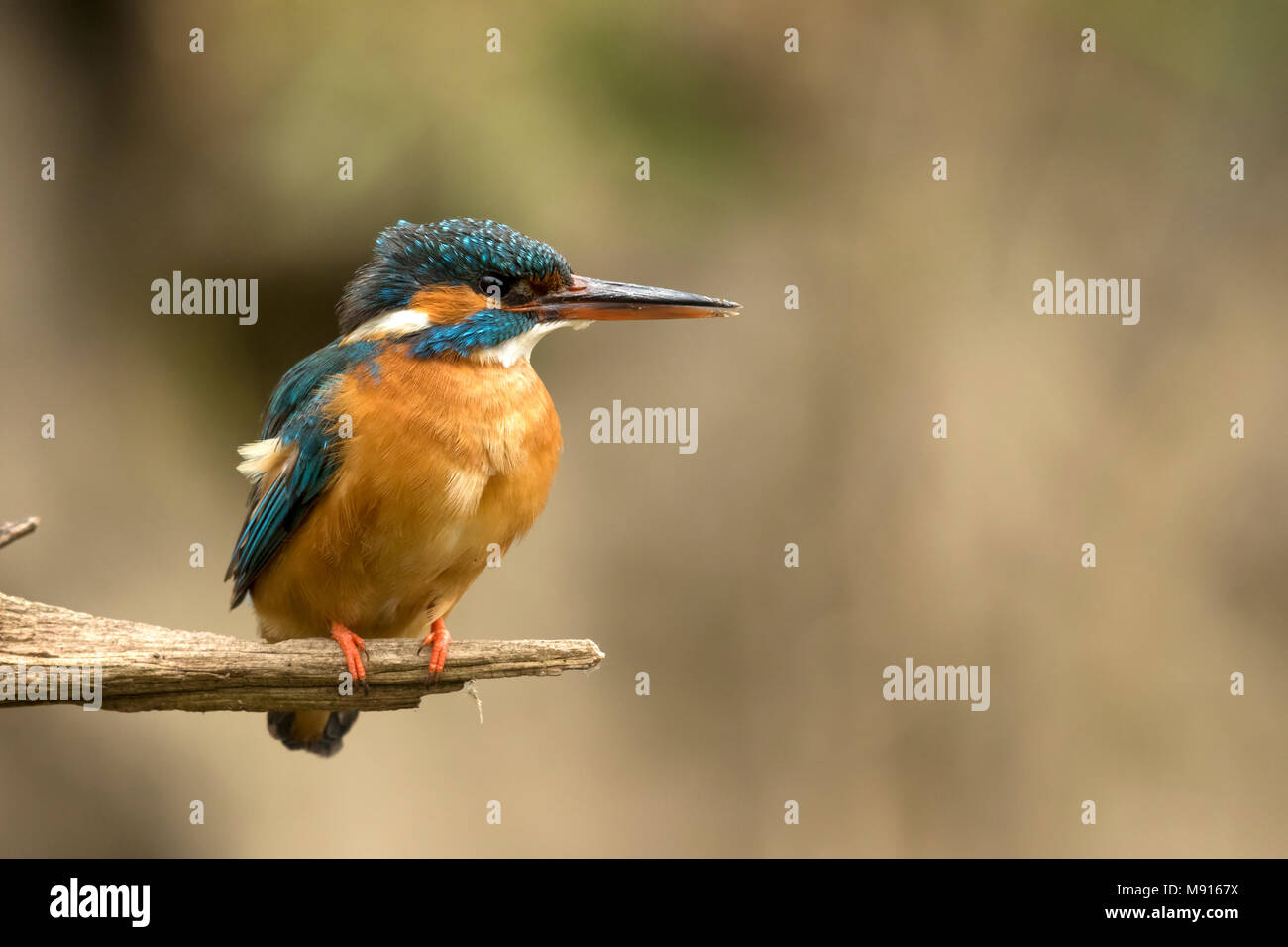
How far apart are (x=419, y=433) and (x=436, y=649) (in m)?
0.54

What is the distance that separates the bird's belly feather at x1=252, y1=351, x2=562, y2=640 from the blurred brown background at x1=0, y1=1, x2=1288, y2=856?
2623 mm

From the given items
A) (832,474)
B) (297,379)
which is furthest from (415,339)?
(832,474)

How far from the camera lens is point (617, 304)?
333 cm

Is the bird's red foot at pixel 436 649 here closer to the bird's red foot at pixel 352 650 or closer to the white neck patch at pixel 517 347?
the bird's red foot at pixel 352 650

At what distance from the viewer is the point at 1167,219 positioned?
245 inches

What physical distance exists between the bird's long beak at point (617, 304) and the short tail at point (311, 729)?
1428 millimetres

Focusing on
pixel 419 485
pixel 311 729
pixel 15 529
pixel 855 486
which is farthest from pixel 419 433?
pixel 855 486

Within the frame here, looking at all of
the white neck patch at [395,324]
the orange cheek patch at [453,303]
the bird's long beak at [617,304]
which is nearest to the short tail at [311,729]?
the white neck patch at [395,324]

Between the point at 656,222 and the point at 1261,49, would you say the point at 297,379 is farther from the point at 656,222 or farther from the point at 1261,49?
the point at 1261,49

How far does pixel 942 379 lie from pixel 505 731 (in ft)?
9.13

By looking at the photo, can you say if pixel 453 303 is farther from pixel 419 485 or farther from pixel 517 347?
pixel 419 485

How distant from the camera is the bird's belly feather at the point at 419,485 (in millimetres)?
3104

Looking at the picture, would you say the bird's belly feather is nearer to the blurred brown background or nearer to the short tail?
the short tail

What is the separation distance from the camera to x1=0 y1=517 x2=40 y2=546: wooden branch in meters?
3.03
